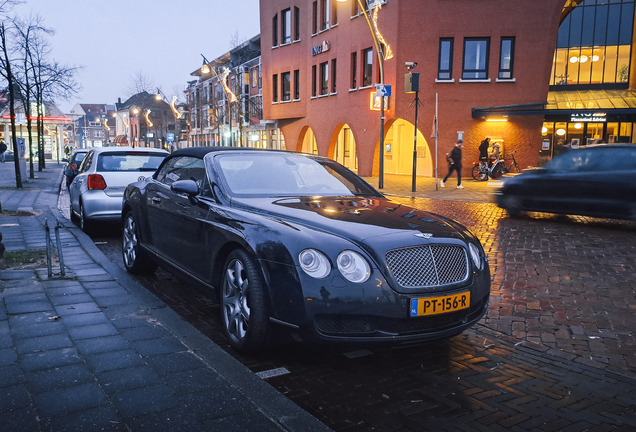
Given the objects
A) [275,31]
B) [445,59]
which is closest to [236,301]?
[445,59]

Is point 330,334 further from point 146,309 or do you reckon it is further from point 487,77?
point 487,77

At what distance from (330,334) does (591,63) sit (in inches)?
1272

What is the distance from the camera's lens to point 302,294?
3.36 m

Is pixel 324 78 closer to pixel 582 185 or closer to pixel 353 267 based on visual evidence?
pixel 582 185

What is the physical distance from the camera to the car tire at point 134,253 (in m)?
6.09

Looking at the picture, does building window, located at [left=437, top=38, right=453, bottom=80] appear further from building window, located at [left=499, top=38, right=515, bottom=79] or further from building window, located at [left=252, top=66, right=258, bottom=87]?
building window, located at [left=252, top=66, right=258, bottom=87]

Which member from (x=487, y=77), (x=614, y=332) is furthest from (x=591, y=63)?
(x=614, y=332)

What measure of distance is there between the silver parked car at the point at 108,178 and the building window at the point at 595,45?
92.1 feet

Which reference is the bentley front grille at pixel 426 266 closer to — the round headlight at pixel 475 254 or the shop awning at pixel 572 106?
the round headlight at pixel 475 254

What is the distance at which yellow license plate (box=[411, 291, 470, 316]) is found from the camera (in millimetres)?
3363

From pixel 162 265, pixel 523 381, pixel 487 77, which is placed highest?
pixel 487 77

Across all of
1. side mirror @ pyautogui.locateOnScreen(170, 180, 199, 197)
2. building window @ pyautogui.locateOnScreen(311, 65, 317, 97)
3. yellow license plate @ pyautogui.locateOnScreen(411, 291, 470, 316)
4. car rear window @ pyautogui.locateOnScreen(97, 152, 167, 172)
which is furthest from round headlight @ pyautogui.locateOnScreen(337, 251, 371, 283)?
building window @ pyautogui.locateOnScreen(311, 65, 317, 97)

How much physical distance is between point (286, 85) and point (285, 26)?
375 cm

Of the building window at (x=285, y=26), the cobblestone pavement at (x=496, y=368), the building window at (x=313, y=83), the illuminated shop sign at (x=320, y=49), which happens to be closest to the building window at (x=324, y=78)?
the illuminated shop sign at (x=320, y=49)
